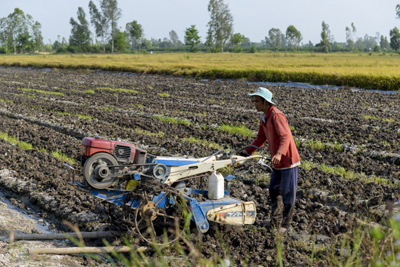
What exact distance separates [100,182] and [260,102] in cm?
198

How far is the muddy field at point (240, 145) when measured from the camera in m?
4.84

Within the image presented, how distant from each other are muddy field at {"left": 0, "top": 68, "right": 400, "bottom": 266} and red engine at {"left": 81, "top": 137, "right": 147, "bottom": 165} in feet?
2.72

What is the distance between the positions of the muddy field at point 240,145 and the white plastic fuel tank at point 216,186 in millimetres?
387

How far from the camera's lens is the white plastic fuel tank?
4.59 metres

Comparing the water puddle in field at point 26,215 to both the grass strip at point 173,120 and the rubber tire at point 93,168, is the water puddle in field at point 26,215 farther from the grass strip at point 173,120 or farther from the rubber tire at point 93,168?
the grass strip at point 173,120

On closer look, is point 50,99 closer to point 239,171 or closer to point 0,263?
point 239,171

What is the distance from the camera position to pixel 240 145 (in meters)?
9.38

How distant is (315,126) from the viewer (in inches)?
443

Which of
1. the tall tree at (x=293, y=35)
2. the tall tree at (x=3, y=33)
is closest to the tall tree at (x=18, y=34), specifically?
the tall tree at (x=3, y=33)

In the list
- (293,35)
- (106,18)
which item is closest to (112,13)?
(106,18)

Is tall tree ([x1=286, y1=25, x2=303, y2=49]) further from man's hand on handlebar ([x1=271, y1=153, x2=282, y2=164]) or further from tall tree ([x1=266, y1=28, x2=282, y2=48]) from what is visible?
man's hand on handlebar ([x1=271, y1=153, x2=282, y2=164])

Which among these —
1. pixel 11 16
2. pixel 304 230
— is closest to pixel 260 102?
pixel 304 230

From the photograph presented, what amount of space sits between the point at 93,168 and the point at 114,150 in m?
0.29

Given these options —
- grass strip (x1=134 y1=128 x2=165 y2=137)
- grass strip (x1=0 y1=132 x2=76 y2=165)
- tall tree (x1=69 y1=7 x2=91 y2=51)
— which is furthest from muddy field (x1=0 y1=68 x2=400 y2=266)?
tall tree (x1=69 y1=7 x2=91 y2=51)
